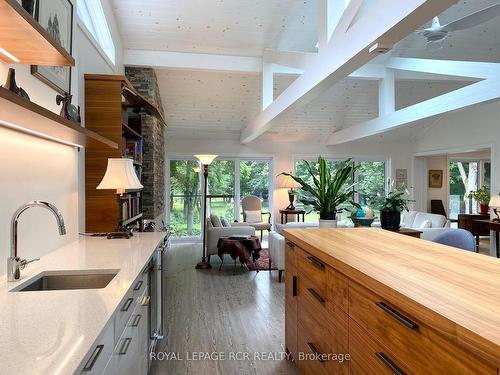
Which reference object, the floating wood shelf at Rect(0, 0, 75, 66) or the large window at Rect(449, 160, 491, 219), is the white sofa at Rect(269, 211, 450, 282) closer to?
the floating wood shelf at Rect(0, 0, 75, 66)

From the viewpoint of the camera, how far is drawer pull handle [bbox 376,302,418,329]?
1.06 metres

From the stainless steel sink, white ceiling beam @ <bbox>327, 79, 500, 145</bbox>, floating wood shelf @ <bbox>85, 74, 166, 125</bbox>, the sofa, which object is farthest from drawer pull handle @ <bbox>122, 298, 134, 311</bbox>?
white ceiling beam @ <bbox>327, 79, 500, 145</bbox>

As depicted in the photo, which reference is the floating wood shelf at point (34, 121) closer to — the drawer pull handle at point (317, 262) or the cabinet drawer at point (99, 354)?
the cabinet drawer at point (99, 354)

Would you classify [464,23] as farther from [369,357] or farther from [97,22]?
[97,22]

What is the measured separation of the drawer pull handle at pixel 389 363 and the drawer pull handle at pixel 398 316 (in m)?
0.16

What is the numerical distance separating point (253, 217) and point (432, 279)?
21.3 ft

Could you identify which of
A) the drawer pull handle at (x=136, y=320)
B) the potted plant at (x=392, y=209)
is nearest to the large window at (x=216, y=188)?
the potted plant at (x=392, y=209)

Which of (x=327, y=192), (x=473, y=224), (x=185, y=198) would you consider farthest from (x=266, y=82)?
(x=473, y=224)

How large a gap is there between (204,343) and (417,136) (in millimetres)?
7835

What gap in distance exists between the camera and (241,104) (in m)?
6.96

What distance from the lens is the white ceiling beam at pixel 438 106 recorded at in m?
3.87

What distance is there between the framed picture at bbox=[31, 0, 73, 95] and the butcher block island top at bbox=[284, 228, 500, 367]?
6.35 feet

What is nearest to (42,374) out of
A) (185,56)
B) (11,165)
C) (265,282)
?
(11,165)

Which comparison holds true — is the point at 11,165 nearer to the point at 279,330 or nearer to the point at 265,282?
the point at 279,330
